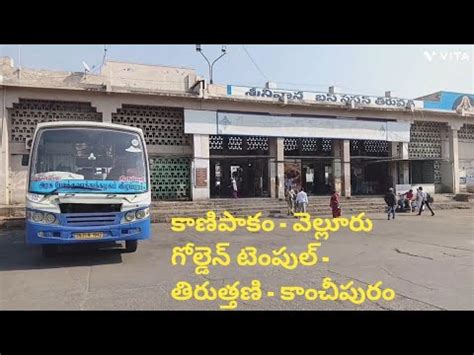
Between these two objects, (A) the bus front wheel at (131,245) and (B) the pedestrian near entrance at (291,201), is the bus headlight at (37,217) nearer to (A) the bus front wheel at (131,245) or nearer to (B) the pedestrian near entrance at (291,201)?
(A) the bus front wheel at (131,245)

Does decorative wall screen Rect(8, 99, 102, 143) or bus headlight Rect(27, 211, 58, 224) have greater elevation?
decorative wall screen Rect(8, 99, 102, 143)

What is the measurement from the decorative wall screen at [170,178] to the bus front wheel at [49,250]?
10.9m

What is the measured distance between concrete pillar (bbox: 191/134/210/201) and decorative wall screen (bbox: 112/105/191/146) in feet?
2.50

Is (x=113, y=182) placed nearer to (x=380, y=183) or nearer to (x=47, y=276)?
(x=47, y=276)

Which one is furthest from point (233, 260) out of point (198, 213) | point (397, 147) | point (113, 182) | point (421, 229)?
point (397, 147)

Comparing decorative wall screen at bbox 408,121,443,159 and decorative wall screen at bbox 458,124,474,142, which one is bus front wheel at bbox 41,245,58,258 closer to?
decorative wall screen at bbox 408,121,443,159

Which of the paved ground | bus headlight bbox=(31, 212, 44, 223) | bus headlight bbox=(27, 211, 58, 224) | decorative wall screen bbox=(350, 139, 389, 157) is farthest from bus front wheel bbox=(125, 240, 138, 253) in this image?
decorative wall screen bbox=(350, 139, 389, 157)

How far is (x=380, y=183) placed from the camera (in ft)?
81.2

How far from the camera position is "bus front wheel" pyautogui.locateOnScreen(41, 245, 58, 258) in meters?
7.67

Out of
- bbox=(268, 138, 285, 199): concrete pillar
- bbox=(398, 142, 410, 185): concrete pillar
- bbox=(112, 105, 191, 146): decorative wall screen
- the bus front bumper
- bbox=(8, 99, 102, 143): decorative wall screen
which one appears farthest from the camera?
bbox=(398, 142, 410, 185): concrete pillar

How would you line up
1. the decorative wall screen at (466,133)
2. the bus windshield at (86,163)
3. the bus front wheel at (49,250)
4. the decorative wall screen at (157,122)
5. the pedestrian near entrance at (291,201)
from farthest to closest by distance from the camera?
the decorative wall screen at (466,133) < the decorative wall screen at (157,122) < the pedestrian near entrance at (291,201) < the bus front wheel at (49,250) < the bus windshield at (86,163)

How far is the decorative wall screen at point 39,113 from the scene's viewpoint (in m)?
16.6

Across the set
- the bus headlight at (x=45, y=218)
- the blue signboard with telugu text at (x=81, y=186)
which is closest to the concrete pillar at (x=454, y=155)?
the blue signboard with telugu text at (x=81, y=186)

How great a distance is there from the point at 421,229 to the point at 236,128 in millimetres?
10592
